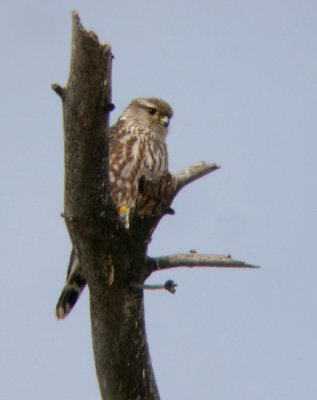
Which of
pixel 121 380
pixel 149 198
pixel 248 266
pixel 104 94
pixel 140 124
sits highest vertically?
pixel 140 124

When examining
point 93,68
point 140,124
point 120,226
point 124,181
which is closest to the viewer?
point 93,68

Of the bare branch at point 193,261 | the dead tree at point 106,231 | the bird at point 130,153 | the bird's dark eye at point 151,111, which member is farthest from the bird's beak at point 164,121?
the bare branch at point 193,261

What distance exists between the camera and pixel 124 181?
8195mm

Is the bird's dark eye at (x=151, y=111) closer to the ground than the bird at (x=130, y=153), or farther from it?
farther from it

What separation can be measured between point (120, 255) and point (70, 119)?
0.80 m

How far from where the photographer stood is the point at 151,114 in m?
9.84

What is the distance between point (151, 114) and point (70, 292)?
273cm

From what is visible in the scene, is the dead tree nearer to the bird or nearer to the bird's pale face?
the bird

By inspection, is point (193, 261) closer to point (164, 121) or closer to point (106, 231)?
point (106, 231)

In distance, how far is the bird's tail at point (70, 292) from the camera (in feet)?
24.8

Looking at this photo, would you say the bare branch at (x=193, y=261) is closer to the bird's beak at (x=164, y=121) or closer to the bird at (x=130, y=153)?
the bird at (x=130, y=153)

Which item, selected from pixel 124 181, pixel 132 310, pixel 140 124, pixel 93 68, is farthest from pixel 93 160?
pixel 140 124

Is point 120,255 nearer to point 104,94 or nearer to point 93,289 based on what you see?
point 93,289

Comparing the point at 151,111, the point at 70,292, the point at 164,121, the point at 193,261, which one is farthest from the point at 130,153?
the point at 193,261
